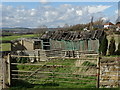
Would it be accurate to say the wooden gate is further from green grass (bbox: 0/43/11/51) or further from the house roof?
green grass (bbox: 0/43/11/51)

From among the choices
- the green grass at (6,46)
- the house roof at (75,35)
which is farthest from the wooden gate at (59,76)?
the green grass at (6,46)

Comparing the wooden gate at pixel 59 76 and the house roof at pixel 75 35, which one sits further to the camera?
the house roof at pixel 75 35

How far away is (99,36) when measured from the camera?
1781 cm

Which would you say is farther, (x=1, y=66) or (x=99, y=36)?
(x=99, y=36)

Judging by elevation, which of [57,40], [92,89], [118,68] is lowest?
[92,89]

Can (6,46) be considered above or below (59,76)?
above

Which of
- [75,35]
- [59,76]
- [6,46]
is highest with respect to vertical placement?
[75,35]

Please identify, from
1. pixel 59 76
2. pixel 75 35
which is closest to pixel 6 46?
pixel 75 35

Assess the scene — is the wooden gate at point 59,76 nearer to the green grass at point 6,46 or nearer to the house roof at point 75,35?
the house roof at point 75,35

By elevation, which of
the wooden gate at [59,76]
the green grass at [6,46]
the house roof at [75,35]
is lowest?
the wooden gate at [59,76]

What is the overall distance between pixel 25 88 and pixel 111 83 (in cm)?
296

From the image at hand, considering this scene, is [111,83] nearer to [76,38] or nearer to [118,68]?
[118,68]

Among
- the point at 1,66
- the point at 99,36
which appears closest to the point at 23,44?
the point at 99,36

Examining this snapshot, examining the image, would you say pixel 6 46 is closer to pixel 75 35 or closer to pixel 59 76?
pixel 75 35
